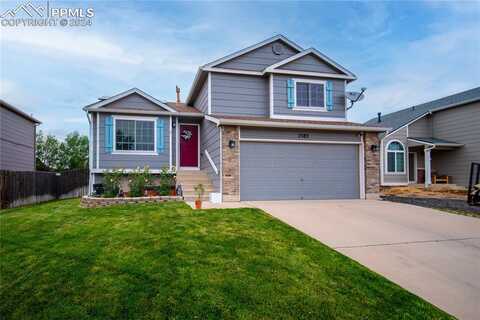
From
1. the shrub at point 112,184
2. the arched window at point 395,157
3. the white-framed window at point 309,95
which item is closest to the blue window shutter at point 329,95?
the white-framed window at point 309,95

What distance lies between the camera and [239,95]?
11.8 meters

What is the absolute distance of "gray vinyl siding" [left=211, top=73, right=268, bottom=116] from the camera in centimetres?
1154

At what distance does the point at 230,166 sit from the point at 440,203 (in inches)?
279

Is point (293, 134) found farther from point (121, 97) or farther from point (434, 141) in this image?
point (434, 141)

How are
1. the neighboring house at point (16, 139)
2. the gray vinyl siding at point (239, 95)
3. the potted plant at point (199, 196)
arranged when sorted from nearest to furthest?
the potted plant at point (199, 196), the gray vinyl siding at point (239, 95), the neighboring house at point (16, 139)

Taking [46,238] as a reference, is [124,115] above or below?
above

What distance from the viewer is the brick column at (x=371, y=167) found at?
1084 cm

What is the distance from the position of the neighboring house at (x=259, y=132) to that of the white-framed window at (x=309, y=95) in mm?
41

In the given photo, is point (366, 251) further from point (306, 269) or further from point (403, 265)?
point (306, 269)

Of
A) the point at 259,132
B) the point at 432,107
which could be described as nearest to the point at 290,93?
the point at 259,132

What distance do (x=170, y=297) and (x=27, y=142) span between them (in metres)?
18.8

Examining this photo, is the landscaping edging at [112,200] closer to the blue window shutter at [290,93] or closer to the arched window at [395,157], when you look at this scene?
the blue window shutter at [290,93]

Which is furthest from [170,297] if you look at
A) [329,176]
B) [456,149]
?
[456,149]

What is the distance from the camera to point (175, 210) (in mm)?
7551
